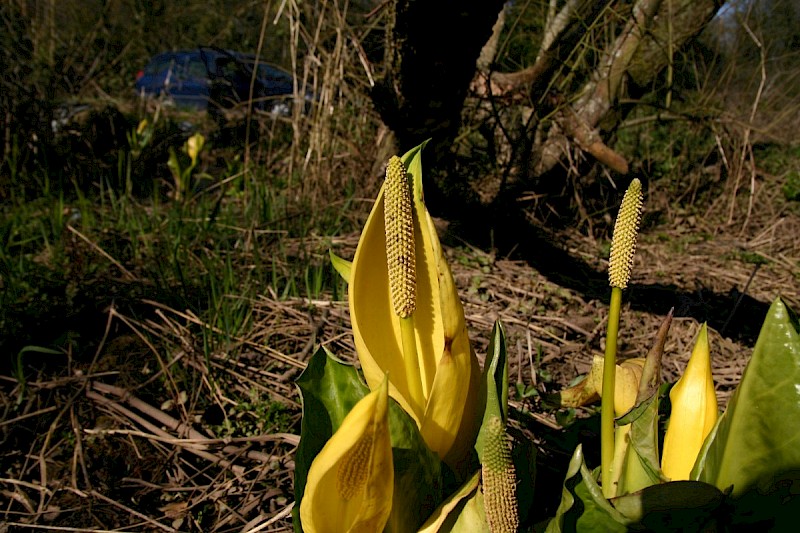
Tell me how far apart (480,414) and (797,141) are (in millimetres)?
5249

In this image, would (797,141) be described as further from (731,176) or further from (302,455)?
(302,455)

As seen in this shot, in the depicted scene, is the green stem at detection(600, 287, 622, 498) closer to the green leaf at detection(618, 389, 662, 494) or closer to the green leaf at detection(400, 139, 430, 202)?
the green leaf at detection(618, 389, 662, 494)

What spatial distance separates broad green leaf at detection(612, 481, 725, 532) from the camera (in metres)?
0.57

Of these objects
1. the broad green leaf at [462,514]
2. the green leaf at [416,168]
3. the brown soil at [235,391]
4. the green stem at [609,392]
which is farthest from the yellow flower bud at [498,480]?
the brown soil at [235,391]

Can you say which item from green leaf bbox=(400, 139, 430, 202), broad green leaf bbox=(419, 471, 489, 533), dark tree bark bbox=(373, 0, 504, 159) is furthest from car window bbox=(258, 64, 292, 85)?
broad green leaf bbox=(419, 471, 489, 533)

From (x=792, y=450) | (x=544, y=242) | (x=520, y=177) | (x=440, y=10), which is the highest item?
(x=440, y=10)

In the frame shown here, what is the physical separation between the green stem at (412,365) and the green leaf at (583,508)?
17 cm

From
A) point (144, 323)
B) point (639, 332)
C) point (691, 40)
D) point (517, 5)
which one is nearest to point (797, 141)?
point (691, 40)

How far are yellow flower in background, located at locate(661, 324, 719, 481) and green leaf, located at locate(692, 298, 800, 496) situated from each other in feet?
0.18

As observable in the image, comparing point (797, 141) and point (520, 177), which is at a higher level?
point (797, 141)

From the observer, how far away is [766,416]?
23.1 inches

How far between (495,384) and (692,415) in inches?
9.0

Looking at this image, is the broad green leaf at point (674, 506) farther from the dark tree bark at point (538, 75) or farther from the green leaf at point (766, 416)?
the dark tree bark at point (538, 75)

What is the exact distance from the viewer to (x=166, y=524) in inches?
43.4
